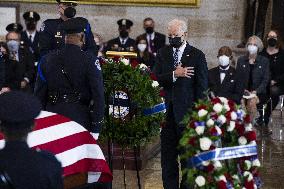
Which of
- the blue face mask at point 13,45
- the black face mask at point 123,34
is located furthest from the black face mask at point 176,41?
the black face mask at point 123,34

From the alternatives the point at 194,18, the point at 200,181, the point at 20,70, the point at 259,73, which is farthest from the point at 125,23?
the point at 200,181

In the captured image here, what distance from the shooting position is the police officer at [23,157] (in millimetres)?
2797

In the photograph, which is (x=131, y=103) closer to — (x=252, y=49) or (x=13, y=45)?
(x=252, y=49)

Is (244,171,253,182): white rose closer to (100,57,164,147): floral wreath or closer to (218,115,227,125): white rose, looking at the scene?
(218,115,227,125): white rose

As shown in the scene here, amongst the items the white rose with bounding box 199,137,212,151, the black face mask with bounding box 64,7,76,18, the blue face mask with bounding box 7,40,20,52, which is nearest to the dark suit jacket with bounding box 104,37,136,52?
the blue face mask with bounding box 7,40,20,52

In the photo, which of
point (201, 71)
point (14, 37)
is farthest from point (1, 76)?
point (14, 37)

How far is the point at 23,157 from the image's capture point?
2816mm

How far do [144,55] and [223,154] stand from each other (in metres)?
6.62

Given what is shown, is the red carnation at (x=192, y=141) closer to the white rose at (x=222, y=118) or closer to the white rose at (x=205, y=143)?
the white rose at (x=205, y=143)

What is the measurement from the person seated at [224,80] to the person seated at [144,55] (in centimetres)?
152

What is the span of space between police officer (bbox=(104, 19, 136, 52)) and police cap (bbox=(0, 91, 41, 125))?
8.27 metres

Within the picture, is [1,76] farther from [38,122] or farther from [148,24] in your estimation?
[148,24]

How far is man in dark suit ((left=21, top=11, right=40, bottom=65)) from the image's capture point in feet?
37.2

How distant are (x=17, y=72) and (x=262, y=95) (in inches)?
136
